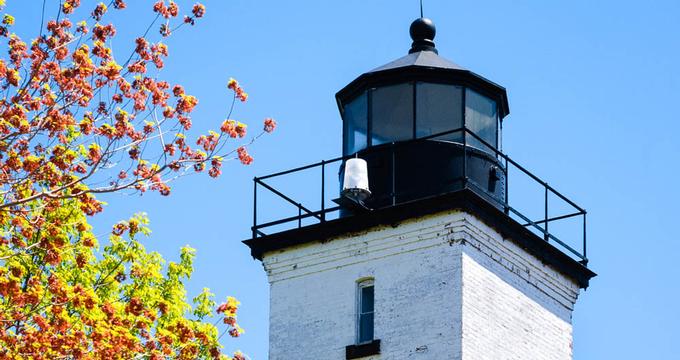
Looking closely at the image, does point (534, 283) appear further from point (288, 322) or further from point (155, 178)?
point (155, 178)

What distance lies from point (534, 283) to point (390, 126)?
3167 millimetres

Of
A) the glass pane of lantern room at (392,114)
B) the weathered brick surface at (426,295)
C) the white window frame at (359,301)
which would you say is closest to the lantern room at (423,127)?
the glass pane of lantern room at (392,114)

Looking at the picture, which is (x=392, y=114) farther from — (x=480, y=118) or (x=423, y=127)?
(x=480, y=118)

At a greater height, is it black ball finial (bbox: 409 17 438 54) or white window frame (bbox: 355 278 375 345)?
black ball finial (bbox: 409 17 438 54)

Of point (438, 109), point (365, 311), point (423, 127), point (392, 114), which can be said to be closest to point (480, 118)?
point (438, 109)

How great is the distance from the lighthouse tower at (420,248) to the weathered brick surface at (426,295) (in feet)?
0.07

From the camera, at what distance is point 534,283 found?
91.2 feet

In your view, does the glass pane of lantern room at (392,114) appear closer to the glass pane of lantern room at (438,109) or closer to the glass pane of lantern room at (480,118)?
the glass pane of lantern room at (438,109)

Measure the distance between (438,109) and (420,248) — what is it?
2.46 m

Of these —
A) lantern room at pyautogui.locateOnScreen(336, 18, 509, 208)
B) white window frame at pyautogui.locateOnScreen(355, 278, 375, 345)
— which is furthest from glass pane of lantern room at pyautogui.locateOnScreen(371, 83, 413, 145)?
white window frame at pyautogui.locateOnScreen(355, 278, 375, 345)

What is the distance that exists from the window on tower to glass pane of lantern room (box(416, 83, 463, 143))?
2445mm

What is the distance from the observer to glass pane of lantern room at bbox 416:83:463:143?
92.0 feet

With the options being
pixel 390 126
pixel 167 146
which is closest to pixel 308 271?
pixel 390 126

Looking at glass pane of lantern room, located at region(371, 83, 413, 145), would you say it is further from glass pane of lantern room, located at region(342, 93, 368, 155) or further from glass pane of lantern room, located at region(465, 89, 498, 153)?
glass pane of lantern room, located at region(465, 89, 498, 153)
